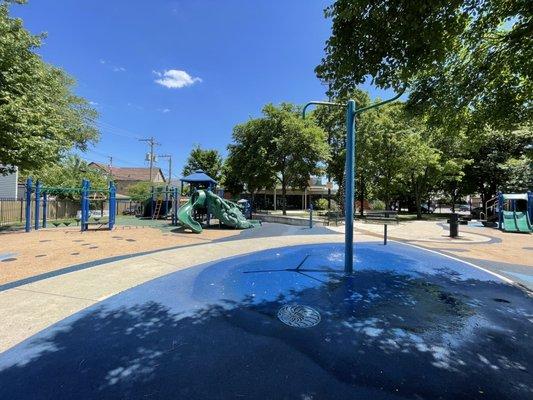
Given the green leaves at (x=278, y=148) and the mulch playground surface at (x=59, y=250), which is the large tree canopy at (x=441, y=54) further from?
the green leaves at (x=278, y=148)

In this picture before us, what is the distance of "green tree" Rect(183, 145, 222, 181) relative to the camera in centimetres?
4860

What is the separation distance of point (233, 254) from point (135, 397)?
7124 millimetres

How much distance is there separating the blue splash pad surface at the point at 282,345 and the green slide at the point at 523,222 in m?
15.7

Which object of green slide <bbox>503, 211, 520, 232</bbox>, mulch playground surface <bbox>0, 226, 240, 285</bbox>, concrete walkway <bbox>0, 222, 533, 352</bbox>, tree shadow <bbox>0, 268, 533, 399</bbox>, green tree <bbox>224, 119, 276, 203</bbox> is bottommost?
tree shadow <bbox>0, 268, 533, 399</bbox>

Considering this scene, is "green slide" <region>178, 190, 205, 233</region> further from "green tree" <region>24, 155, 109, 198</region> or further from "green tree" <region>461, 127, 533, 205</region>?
"green tree" <region>461, 127, 533, 205</region>

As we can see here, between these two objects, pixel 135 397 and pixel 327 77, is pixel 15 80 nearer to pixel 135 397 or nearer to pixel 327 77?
pixel 327 77

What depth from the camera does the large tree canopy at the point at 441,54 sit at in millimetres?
4188

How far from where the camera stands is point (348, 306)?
5.28 meters

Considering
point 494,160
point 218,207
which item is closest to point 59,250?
point 218,207

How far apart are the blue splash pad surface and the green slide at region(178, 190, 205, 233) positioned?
882 centimetres

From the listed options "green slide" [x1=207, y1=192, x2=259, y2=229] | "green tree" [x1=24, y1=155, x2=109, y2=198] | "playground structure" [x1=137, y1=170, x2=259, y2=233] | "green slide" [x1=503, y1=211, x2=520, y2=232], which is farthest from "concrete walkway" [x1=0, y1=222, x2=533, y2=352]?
"green tree" [x1=24, y1=155, x2=109, y2=198]

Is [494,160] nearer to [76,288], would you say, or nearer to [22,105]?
[76,288]

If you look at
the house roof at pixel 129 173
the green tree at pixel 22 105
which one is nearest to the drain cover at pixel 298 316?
the green tree at pixel 22 105

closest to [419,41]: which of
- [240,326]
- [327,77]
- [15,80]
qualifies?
[327,77]
